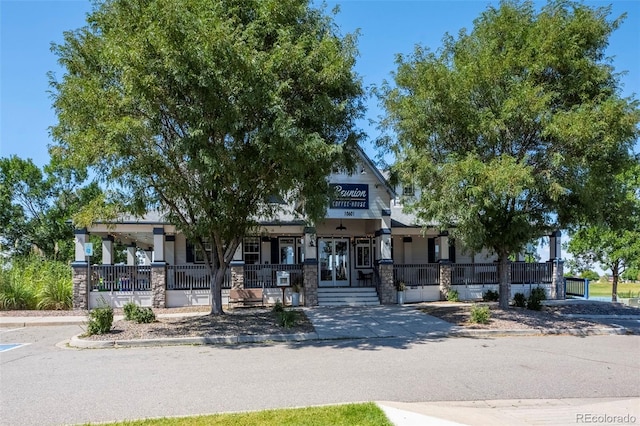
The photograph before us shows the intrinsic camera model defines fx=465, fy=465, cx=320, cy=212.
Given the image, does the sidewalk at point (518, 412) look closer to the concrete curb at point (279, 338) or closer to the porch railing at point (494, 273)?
the concrete curb at point (279, 338)

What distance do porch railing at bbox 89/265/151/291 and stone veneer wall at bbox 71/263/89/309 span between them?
286 mm

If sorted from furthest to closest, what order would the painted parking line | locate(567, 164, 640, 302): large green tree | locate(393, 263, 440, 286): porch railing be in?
locate(567, 164, 640, 302): large green tree → locate(393, 263, 440, 286): porch railing → the painted parking line

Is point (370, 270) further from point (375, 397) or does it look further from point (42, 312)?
point (375, 397)

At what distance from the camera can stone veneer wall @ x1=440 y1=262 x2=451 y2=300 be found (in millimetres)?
21328

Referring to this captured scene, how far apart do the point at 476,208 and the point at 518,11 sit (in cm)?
650

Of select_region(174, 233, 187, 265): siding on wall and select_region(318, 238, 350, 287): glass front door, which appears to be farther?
select_region(318, 238, 350, 287): glass front door

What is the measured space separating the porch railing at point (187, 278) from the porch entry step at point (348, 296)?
4177 mm

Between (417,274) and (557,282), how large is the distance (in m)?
6.94

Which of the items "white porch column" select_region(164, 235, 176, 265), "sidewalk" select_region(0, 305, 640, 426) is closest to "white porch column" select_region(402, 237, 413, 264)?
"sidewalk" select_region(0, 305, 640, 426)

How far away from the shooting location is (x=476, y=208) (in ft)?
42.6

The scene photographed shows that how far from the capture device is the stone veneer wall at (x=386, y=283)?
65.8ft

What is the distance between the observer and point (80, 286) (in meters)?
18.7

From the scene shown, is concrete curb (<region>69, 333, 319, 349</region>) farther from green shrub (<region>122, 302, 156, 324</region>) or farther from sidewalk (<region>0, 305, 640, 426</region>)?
green shrub (<region>122, 302, 156, 324</region>)

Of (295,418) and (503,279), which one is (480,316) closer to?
(503,279)
